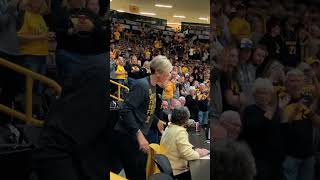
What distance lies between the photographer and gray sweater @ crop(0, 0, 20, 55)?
2.88 metres

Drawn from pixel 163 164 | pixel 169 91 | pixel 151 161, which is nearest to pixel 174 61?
pixel 169 91

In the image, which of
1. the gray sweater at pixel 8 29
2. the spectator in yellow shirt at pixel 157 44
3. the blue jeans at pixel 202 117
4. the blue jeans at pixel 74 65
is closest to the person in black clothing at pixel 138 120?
the blue jeans at pixel 74 65

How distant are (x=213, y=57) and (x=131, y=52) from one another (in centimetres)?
799

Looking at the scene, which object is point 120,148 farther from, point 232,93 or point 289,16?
point 289,16

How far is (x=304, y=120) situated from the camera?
13.7 feet

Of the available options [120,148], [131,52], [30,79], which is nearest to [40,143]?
[30,79]

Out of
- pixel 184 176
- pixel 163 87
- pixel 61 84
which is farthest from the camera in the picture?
pixel 163 87

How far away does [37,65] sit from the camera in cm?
300

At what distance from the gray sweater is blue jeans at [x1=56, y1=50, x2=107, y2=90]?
0.95 ft

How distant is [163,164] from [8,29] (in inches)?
76.4

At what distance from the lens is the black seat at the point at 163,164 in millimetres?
4152

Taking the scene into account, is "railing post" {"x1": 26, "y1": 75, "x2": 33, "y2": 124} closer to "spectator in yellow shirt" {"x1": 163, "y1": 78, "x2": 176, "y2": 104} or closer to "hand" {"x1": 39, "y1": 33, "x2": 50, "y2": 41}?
"hand" {"x1": 39, "y1": 33, "x2": 50, "y2": 41}

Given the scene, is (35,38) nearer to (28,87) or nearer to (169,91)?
(28,87)

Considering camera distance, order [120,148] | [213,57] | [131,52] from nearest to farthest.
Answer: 1. [213,57]
2. [120,148]
3. [131,52]
